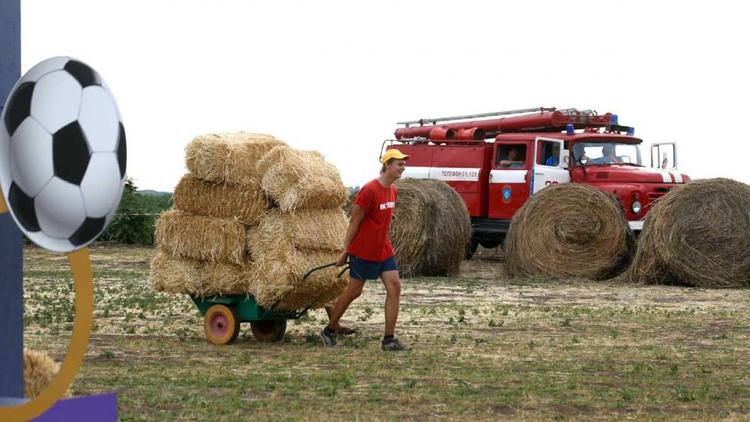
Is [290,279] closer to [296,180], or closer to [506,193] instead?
[296,180]

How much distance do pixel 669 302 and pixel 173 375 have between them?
9.09 metres

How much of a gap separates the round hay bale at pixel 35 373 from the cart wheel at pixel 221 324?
5.31m

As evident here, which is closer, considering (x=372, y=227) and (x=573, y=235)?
(x=372, y=227)

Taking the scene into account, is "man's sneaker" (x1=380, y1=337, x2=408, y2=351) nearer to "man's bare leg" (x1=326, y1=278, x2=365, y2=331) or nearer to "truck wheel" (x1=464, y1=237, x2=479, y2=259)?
"man's bare leg" (x1=326, y1=278, x2=365, y2=331)

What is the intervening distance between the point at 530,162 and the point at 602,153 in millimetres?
1377

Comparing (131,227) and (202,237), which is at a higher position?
(131,227)

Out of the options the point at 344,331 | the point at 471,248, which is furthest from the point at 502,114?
the point at 344,331

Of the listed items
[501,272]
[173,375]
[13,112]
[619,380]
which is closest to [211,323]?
[173,375]

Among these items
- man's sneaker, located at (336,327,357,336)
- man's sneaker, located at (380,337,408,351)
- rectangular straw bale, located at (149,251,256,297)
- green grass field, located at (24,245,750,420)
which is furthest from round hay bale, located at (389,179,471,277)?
man's sneaker, located at (380,337,408,351)

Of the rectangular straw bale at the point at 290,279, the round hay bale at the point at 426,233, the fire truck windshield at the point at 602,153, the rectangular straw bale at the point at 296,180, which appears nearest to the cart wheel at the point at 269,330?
the rectangular straw bale at the point at 290,279

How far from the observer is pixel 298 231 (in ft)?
38.1

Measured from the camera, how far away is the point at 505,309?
598 inches

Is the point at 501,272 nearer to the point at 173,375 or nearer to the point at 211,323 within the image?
Answer: the point at 211,323

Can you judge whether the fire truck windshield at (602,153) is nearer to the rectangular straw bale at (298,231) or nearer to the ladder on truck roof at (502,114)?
the ladder on truck roof at (502,114)
